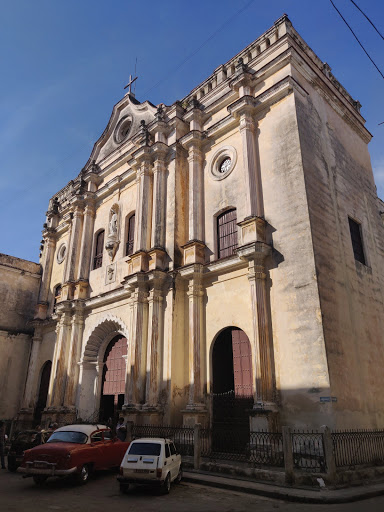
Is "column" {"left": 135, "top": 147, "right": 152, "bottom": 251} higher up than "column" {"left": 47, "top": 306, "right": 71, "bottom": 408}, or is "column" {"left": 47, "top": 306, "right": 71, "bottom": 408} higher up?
"column" {"left": 135, "top": 147, "right": 152, "bottom": 251}

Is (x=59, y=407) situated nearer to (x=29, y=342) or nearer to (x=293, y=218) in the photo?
(x=29, y=342)

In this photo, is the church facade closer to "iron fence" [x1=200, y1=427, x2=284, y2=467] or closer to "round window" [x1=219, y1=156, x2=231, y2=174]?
"round window" [x1=219, y1=156, x2=231, y2=174]

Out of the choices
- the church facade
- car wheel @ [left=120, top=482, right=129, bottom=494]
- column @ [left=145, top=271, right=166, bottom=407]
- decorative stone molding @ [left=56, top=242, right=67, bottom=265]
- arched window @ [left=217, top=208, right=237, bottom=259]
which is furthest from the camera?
decorative stone molding @ [left=56, top=242, right=67, bottom=265]

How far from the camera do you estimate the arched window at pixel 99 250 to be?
20291mm

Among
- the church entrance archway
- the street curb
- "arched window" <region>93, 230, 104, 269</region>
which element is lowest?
the street curb

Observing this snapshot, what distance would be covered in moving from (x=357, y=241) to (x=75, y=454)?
1161cm

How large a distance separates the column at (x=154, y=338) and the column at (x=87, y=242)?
6286 millimetres

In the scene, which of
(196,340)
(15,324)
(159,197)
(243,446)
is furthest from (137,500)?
(15,324)

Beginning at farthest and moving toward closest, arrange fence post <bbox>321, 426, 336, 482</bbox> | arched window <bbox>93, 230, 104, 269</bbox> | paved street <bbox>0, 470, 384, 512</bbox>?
arched window <bbox>93, 230, 104, 269</bbox> < fence post <bbox>321, 426, 336, 482</bbox> < paved street <bbox>0, 470, 384, 512</bbox>

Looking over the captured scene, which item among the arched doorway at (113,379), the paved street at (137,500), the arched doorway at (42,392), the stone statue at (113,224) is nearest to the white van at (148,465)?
the paved street at (137,500)

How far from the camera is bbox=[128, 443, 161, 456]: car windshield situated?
8.70 m

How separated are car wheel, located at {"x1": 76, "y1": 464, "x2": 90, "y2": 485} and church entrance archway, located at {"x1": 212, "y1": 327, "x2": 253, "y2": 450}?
14.1 feet

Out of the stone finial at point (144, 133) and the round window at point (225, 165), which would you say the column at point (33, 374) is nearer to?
the stone finial at point (144, 133)

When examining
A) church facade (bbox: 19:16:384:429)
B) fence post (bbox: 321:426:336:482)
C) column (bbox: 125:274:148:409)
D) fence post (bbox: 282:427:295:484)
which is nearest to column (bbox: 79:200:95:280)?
church facade (bbox: 19:16:384:429)
